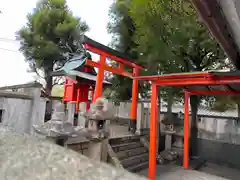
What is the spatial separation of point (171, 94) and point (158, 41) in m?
2.53

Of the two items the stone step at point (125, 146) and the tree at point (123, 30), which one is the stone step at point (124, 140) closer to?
the stone step at point (125, 146)

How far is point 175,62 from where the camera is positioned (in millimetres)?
7316

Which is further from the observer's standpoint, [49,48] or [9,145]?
[49,48]

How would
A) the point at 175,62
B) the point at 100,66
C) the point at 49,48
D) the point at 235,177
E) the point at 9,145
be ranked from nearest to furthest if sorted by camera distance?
the point at 9,145
the point at 235,177
the point at 100,66
the point at 175,62
the point at 49,48

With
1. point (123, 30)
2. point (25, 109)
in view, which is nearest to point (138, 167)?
point (25, 109)

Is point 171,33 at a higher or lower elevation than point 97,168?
higher

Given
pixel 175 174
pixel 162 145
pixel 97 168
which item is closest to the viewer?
pixel 97 168

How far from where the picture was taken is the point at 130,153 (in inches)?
238

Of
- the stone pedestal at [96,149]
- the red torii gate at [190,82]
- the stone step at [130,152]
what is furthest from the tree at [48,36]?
the stone pedestal at [96,149]

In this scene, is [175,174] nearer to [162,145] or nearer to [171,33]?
[162,145]

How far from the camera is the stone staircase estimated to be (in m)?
5.54

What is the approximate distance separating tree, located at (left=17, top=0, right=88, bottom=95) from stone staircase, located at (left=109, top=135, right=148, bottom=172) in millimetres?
8553

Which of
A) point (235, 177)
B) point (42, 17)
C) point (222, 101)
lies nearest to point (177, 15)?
point (222, 101)

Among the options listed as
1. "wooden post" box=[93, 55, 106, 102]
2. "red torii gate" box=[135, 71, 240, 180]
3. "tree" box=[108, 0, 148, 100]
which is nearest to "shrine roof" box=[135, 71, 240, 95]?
"red torii gate" box=[135, 71, 240, 180]
